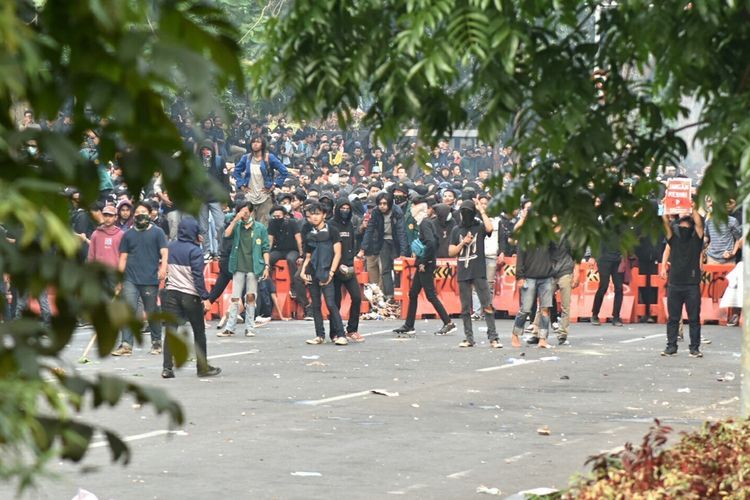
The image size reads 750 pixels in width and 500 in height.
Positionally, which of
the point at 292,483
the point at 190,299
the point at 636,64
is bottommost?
the point at 292,483

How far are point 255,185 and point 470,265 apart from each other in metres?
8.85

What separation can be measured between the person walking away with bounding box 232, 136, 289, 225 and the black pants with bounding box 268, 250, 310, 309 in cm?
300

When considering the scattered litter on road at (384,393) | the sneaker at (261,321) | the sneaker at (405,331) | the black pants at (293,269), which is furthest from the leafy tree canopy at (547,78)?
the black pants at (293,269)

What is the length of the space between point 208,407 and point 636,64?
26.2 ft

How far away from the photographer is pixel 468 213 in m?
21.2

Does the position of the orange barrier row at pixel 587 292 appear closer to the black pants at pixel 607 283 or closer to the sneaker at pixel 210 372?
the black pants at pixel 607 283

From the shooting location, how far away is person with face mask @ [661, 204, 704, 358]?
19719 mm

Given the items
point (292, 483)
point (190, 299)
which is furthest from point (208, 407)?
point (292, 483)

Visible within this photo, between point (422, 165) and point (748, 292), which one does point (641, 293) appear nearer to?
point (748, 292)

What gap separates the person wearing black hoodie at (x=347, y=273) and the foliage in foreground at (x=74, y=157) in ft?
62.0

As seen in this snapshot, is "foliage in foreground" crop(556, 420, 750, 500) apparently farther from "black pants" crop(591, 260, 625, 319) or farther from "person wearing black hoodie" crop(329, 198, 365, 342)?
"black pants" crop(591, 260, 625, 319)

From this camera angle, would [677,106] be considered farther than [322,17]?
Yes

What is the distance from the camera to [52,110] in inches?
96.2

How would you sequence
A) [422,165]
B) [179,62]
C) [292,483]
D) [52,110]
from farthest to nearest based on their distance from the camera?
[292,483] < [422,165] < [52,110] < [179,62]
